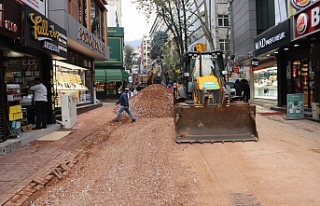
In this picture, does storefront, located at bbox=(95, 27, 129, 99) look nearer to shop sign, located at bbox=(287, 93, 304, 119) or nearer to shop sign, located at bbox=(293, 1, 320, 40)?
shop sign, located at bbox=(287, 93, 304, 119)

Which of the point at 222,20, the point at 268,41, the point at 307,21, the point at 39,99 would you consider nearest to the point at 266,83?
the point at 268,41

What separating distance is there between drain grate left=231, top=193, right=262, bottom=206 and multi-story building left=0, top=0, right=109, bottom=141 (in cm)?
637

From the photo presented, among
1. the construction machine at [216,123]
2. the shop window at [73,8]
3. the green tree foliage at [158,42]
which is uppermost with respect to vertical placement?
the green tree foliage at [158,42]

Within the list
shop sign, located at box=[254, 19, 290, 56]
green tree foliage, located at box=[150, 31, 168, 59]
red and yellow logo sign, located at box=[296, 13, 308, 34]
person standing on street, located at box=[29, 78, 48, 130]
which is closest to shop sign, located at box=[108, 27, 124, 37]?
shop sign, located at box=[254, 19, 290, 56]

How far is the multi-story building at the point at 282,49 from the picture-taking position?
45.2 feet

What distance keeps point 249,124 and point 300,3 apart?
23.9 ft

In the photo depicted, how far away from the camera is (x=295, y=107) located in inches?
568

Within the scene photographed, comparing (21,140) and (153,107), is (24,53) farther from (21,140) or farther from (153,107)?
(153,107)

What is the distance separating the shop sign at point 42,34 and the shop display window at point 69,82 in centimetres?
357

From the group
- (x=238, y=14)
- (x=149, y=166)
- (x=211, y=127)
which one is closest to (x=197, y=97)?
(x=211, y=127)

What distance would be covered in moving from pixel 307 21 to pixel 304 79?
4432 mm

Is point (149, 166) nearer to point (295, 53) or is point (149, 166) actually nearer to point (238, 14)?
point (295, 53)

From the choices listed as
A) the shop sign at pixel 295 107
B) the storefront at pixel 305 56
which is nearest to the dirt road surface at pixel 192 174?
the shop sign at pixel 295 107

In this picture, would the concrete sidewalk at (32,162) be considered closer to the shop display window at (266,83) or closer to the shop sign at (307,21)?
the shop sign at (307,21)
